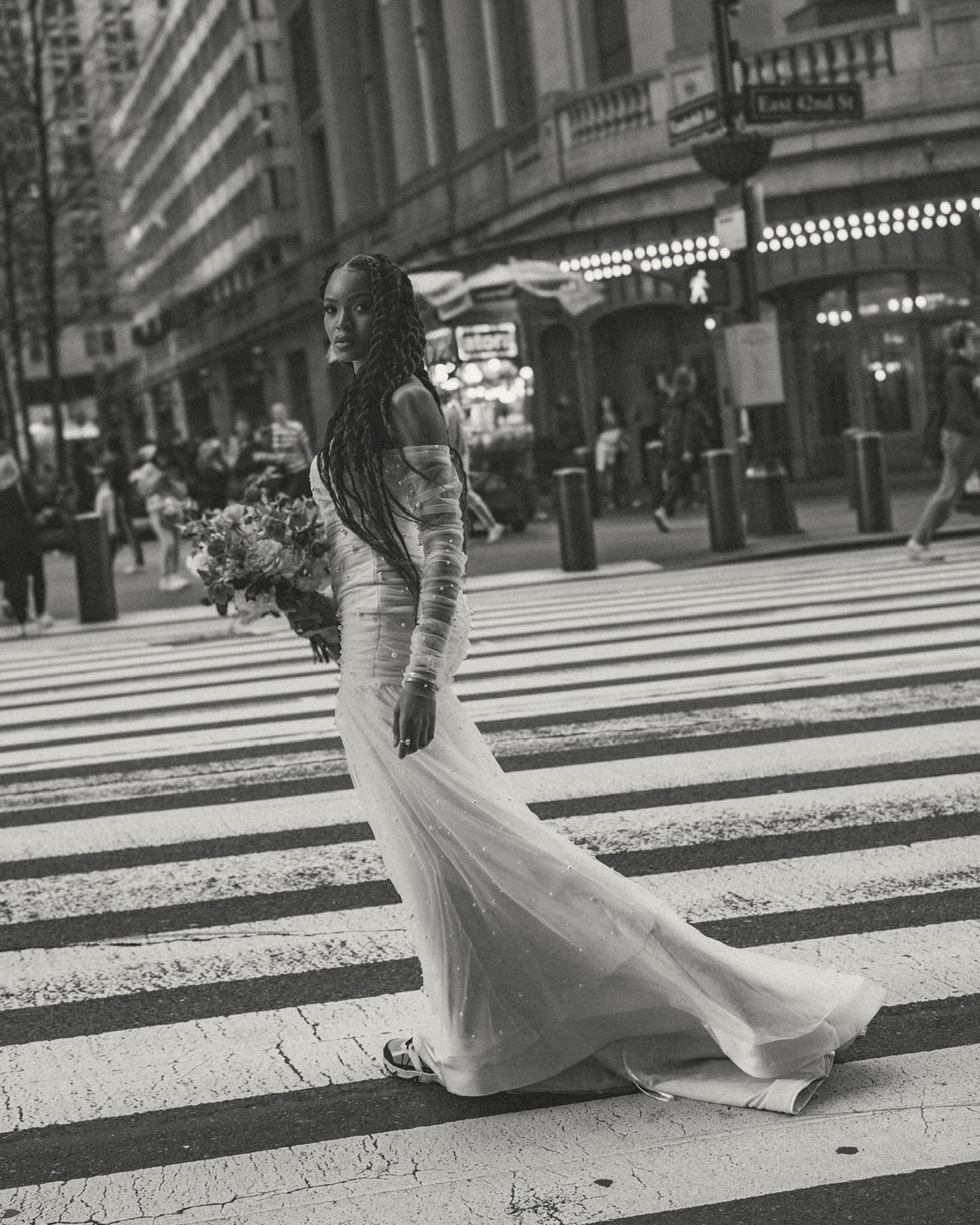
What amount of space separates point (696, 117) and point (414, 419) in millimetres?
14613

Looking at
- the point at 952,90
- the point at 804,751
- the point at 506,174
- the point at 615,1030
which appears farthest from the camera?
the point at 506,174

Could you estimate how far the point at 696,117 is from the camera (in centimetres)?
1773

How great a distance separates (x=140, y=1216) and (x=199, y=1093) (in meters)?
0.68

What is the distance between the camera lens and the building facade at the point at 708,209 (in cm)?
2494

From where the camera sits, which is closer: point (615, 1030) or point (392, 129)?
point (615, 1030)

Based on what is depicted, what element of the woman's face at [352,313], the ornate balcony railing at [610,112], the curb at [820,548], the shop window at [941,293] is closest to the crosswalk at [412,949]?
the woman's face at [352,313]

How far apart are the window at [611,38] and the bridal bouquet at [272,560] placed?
1085 inches

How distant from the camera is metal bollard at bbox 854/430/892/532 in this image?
56.8ft

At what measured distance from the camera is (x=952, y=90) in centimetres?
2472

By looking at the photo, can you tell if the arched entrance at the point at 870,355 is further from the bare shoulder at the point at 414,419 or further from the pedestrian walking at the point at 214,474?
the bare shoulder at the point at 414,419

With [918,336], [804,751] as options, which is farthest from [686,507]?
[804,751]

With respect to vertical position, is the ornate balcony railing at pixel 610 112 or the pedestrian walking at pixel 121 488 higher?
the ornate balcony railing at pixel 610 112

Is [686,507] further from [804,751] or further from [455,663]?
[455,663]

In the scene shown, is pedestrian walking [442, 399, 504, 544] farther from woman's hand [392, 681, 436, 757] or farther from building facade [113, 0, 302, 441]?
building facade [113, 0, 302, 441]
